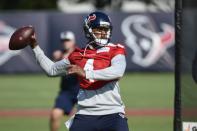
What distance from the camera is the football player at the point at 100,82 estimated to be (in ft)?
23.6

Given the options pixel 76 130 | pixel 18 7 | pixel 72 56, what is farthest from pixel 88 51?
pixel 18 7

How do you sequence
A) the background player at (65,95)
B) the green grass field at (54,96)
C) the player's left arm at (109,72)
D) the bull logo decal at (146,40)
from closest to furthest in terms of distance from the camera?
1. the player's left arm at (109,72)
2. the background player at (65,95)
3. the green grass field at (54,96)
4. the bull logo decal at (146,40)

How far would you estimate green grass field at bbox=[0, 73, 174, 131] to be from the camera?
14.1 metres

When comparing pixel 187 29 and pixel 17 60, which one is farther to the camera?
pixel 17 60

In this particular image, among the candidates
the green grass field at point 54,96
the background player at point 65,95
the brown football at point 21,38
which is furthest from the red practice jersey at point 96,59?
the green grass field at point 54,96

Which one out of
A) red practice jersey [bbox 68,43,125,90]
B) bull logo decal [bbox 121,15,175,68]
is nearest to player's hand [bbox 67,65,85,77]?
red practice jersey [bbox 68,43,125,90]

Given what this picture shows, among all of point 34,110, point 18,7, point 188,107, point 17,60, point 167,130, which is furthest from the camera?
point 18,7

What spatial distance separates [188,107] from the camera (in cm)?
761

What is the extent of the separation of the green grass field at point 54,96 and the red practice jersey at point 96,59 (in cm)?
602

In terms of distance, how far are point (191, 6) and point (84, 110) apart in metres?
1.61

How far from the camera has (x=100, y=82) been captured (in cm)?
727

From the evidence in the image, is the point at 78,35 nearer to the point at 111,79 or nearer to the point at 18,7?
the point at 111,79

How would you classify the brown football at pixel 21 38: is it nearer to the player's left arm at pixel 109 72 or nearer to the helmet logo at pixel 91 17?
the helmet logo at pixel 91 17

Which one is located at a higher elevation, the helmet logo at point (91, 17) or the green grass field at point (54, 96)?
the helmet logo at point (91, 17)
